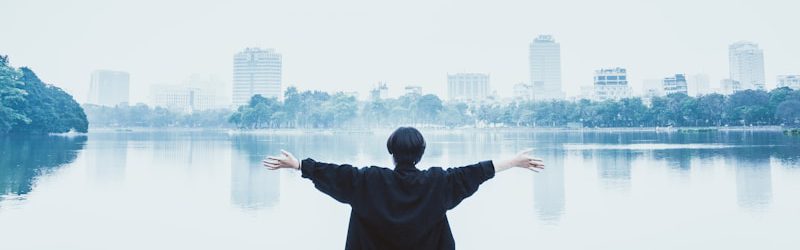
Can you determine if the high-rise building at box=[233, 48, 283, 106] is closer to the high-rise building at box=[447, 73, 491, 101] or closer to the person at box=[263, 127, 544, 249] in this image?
the high-rise building at box=[447, 73, 491, 101]

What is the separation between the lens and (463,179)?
2.27 m

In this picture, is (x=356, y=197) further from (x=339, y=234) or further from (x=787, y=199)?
(x=787, y=199)

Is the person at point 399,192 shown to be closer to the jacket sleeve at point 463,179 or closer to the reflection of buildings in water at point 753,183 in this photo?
the jacket sleeve at point 463,179

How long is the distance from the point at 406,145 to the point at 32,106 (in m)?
46.7

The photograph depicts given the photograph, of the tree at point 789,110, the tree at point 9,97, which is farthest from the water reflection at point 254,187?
the tree at point 789,110

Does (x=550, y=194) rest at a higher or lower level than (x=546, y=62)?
lower

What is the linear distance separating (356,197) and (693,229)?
20.8 ft

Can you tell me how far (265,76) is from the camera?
14350cm

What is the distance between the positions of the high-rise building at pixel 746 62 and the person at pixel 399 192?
5771 inches

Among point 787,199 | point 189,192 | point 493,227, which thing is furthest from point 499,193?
point 189,192

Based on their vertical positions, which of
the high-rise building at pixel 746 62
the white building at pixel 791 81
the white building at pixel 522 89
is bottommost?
the white building at pixel 791 81

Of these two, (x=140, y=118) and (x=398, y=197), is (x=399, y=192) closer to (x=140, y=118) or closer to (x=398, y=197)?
(x=398, y=197)

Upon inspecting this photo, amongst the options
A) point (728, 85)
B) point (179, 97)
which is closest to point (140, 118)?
point (179, 97)

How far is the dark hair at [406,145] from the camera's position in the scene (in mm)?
2254
